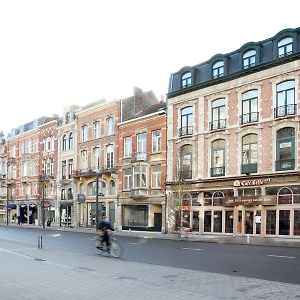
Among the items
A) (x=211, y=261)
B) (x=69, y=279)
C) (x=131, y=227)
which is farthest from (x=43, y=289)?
(x=131, y=227)

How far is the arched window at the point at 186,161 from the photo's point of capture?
3667 cm

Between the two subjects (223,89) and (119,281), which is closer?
(119,281)

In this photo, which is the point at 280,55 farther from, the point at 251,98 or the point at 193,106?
the point at 193,106

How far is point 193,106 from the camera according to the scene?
36.8 meters

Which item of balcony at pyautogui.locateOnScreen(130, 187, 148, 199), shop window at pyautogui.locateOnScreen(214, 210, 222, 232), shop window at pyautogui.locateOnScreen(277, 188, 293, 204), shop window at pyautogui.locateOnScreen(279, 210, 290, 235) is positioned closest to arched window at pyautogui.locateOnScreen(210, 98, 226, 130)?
shop window at pyautogui.locateOnScreen(214, 210, 222, 232)

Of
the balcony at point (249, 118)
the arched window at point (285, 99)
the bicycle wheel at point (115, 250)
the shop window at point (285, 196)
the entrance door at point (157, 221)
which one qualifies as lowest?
the entrance door at point (157, 221)

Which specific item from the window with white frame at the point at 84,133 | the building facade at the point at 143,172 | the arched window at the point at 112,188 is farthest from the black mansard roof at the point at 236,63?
the window with white frame at the point at 84,133

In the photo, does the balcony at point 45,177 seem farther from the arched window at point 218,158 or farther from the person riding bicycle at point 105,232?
the person riding bicycle at point 105,232

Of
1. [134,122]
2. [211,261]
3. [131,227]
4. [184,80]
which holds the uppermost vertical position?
[184,80]

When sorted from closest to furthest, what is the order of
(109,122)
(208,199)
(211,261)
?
1. (211,261)
2. (208,199)
3. (109,122)

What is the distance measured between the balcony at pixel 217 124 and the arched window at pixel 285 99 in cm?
480

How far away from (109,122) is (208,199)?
1656 centimetres

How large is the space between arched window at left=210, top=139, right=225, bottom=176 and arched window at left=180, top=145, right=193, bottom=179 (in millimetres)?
2418

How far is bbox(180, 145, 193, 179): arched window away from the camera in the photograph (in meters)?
36.7
